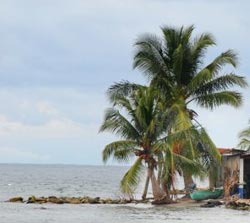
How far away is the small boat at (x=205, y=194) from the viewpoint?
3278 cm

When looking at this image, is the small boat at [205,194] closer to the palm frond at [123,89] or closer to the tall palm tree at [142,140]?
the tall palm tree at [142,140]

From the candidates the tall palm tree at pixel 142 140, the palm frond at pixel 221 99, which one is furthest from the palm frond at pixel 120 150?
the palm frond at pixel 221 99

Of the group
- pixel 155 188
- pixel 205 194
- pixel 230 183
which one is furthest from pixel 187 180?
pixel 230 183

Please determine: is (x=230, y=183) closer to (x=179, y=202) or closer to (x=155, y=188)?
(x=179, y=202)

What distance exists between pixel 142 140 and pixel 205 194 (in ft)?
13.9

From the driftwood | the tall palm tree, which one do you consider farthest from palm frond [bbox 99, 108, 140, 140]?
the driftwood

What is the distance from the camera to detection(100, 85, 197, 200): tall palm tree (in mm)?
32750

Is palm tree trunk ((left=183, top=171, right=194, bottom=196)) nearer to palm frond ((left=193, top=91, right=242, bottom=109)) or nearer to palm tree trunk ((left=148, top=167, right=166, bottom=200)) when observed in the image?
palm tree trunk ((left=148, top=167, right=166, bottom=200))

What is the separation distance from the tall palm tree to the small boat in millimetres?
1445

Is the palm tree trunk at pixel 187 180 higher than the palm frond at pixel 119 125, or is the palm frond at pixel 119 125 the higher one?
the palm frond at pixel 119 125

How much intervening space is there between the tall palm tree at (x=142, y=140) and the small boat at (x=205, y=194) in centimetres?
145

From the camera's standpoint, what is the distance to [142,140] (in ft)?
109

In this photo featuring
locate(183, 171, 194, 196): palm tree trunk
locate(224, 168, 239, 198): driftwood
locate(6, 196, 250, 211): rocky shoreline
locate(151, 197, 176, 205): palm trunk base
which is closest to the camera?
locate(6, 196, 250, 211): rocky shoreline

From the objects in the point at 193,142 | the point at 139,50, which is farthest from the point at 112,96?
the point at 193,142
